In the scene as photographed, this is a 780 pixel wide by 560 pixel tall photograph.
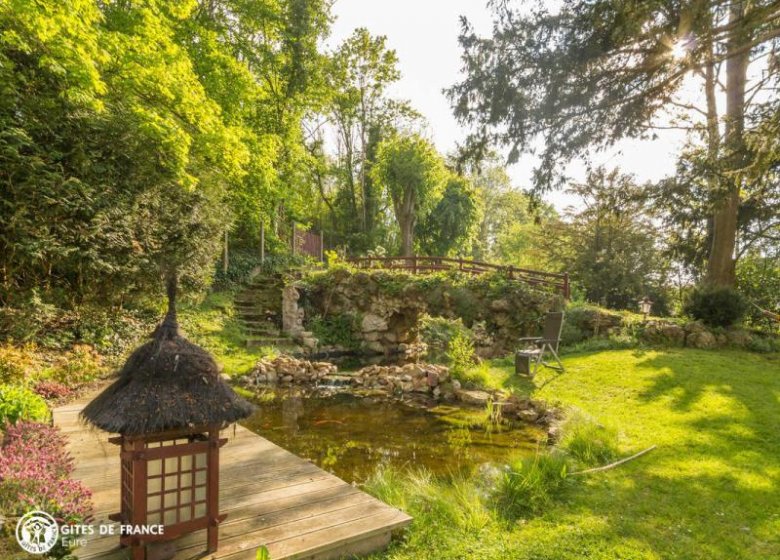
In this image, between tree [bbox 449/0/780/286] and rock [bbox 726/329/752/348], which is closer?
tree [bbox 449/0/780/286]

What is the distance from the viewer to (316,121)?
27.7m

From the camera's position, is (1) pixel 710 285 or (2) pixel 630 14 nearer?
(2) pixel 630 14

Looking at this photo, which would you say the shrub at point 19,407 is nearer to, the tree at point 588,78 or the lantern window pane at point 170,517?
the lantern window pane at point 170,517

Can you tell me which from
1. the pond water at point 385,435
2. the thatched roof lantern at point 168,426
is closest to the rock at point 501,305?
the pond water at point 385,435

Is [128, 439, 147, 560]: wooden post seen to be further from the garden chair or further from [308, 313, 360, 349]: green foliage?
[308, 313, 360, 349]: green foliage

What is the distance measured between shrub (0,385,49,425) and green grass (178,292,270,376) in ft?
17.6

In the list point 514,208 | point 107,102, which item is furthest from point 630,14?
point 514,208

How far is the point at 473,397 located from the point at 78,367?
7253 millimetres

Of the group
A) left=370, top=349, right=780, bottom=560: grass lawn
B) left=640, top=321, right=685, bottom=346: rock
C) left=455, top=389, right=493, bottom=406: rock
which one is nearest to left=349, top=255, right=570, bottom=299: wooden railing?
left=640, top=321, right=685, bottom=346: rock

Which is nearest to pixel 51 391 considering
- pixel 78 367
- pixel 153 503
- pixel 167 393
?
pixel 78 367

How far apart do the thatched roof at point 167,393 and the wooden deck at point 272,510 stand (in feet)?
1.09

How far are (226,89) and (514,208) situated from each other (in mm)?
29426

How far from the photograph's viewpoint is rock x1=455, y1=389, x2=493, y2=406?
8.13 meters

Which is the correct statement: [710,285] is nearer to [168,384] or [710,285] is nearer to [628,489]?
[628,489]
